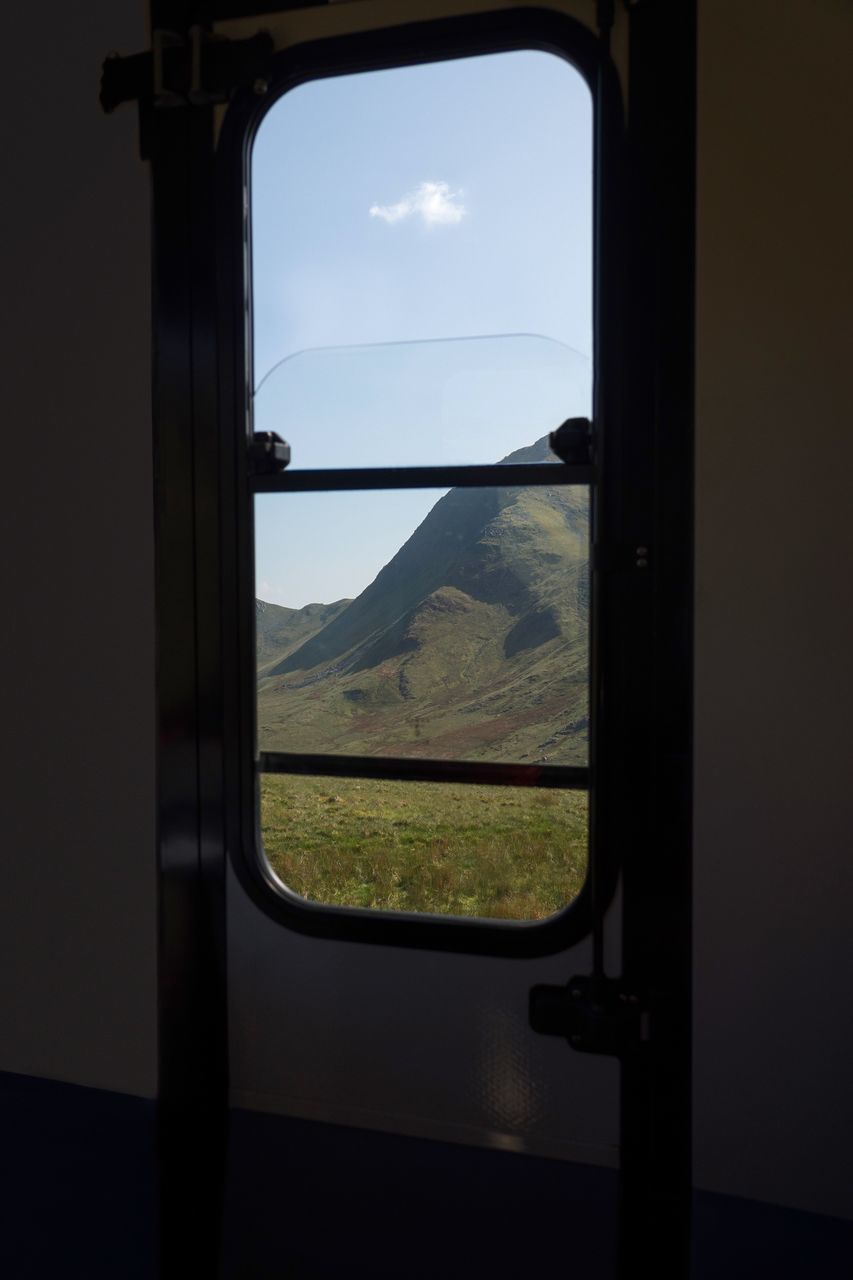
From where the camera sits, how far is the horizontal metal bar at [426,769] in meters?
1.71

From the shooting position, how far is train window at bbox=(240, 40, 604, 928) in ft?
5.38

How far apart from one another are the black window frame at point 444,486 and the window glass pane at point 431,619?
35 millimetres

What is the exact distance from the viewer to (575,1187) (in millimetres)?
1683
